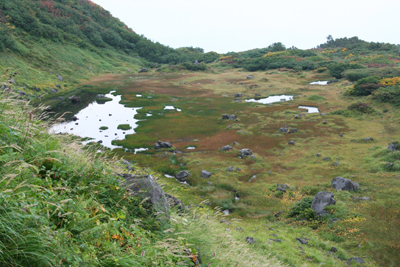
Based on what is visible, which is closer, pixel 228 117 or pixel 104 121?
pixel 104 121

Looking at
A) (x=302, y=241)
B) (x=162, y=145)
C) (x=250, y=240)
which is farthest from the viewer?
(x=162, y=145)

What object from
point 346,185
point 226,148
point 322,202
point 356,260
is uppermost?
point 226,148

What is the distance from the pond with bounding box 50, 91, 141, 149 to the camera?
4028 cm

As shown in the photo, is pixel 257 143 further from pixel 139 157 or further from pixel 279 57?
pixel 279 57

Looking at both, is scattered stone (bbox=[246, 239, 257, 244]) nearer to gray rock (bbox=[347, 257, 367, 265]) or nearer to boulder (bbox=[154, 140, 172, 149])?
gray rock (bbox=[347, 257, 367, 265])

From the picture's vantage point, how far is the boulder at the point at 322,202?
1892 cm

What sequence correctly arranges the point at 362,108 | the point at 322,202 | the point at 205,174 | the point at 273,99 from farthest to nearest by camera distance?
the point at 273,99, the point at 362,108, the point at 205,174, the point at 322,202

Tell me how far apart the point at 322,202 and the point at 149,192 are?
16116mm

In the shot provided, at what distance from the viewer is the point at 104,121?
48.2 meters

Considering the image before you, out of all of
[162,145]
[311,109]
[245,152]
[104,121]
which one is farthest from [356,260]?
[311,109]

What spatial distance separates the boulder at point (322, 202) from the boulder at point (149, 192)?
15.1 meters

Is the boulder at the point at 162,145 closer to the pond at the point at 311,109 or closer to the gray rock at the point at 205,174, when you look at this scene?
the gray rock at the point at 205,174

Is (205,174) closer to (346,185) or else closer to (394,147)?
(346,185)

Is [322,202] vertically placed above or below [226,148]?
below
